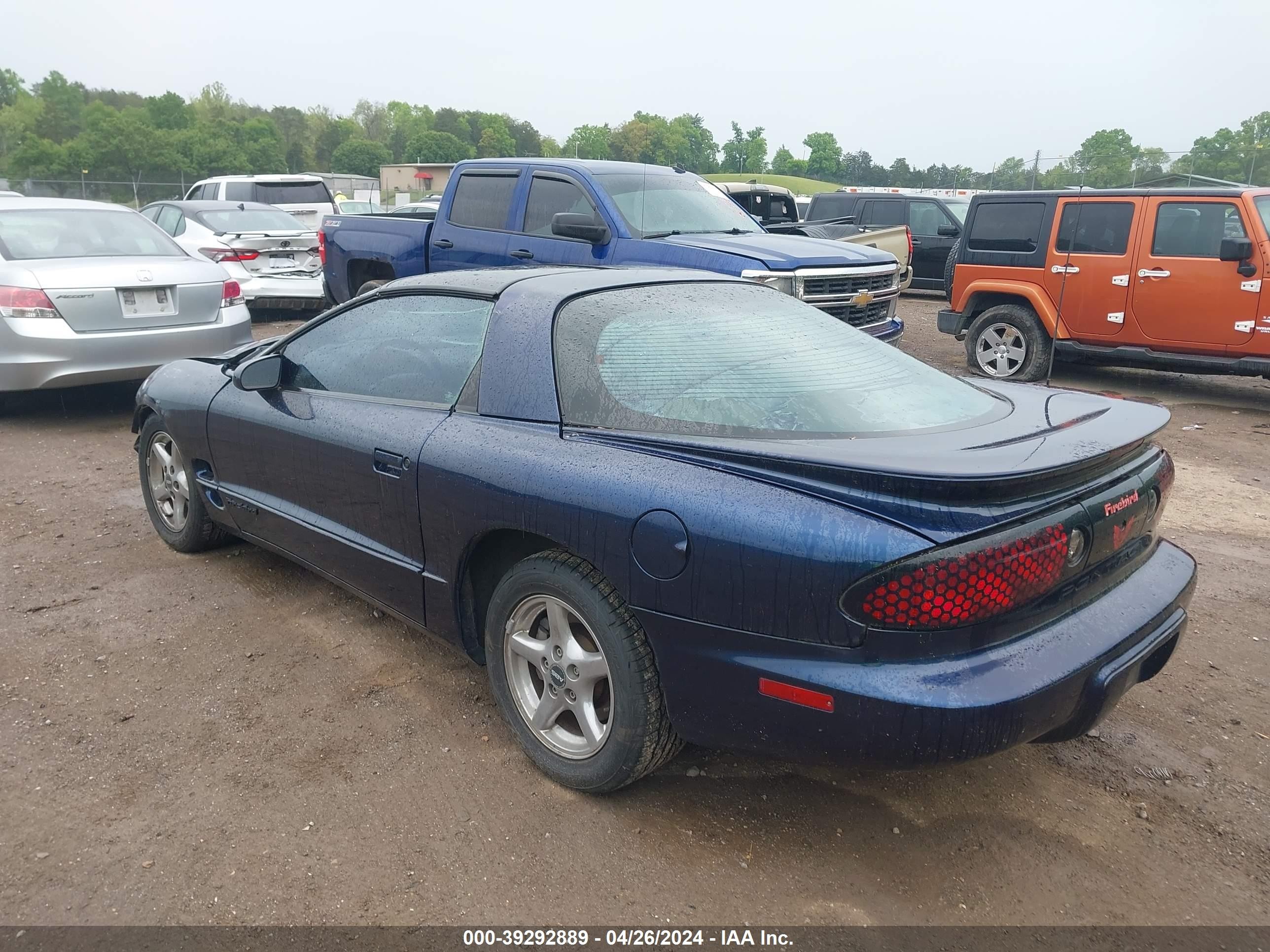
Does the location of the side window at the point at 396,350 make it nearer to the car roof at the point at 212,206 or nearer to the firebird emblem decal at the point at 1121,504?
the firebird emblem decal at the point at 1121,504

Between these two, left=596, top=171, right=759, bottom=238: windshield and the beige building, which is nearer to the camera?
left=596, top=171, right=759, bottom=238: windshield

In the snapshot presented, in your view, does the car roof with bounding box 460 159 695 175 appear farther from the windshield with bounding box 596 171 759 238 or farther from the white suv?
the white suv

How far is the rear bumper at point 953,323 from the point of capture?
10.0 meters

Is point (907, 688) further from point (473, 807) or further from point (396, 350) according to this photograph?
point (396, 350)

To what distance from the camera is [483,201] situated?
8.16 m

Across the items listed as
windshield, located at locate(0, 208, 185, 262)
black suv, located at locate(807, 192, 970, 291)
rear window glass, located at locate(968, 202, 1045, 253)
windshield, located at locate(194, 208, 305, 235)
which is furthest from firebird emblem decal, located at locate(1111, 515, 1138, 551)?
black suv, located at locate(807, 192, 970, 291)

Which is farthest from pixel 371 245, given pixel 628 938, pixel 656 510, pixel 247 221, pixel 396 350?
pixel 628 938

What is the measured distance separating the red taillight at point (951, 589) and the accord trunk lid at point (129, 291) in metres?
6.51

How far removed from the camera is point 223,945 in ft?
7.50

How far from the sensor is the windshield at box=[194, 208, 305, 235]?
11.4m

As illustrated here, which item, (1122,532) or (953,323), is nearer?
(1122,532)

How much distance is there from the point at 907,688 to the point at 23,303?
682 cm

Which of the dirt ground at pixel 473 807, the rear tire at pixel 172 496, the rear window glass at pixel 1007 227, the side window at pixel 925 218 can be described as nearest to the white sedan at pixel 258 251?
the rear tire at pixel 172 496

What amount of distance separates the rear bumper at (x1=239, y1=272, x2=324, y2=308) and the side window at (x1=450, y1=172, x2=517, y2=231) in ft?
12.0
